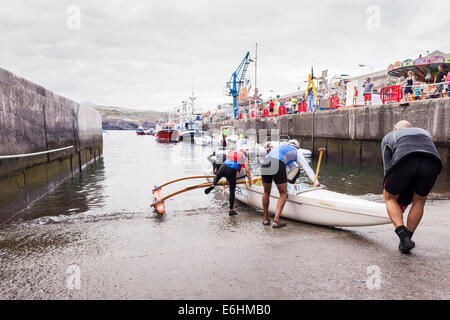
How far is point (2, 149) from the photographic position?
687cm

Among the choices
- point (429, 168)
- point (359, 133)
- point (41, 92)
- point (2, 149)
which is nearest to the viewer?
point (429, 168)

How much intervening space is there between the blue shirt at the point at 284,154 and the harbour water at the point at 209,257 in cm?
139

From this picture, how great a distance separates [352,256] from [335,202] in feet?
4.44

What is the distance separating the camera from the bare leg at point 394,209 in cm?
436

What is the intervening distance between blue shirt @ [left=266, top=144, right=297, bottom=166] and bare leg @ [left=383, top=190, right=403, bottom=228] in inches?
82.8

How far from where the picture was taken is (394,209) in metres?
4.43

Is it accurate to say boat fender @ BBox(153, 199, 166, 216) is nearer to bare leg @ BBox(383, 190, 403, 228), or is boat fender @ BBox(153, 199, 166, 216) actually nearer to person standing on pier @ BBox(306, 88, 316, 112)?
bare leg @ BBox(383, 190, 403, 228)

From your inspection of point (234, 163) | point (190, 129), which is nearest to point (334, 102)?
point (234, 163)

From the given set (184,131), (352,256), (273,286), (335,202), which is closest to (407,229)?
(352,256)

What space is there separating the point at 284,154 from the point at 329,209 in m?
1.38

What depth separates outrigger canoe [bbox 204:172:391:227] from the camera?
17.1 ft

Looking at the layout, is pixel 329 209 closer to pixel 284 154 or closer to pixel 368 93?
pixel 284 154

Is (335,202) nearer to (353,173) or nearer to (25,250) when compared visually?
(25,250)

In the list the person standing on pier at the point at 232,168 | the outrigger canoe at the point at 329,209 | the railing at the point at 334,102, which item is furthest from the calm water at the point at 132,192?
the railing at the point at 334,102
